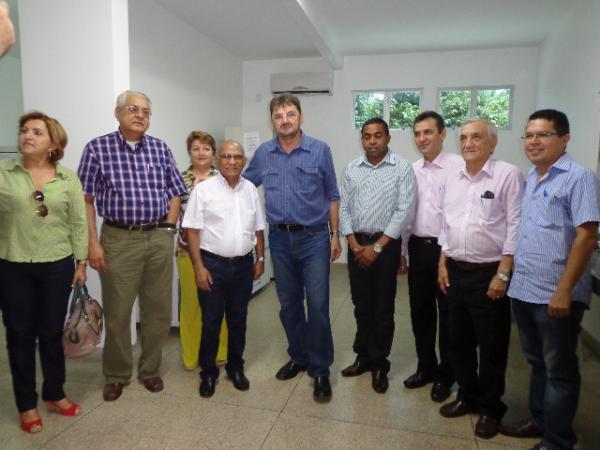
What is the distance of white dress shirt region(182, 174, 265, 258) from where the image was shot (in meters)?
2.34

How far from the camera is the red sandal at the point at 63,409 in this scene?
2.27 meters

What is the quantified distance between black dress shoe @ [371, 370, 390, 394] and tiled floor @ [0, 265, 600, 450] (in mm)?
36

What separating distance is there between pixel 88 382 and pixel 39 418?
49 centimetres

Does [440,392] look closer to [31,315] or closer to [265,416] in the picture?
[265,416]

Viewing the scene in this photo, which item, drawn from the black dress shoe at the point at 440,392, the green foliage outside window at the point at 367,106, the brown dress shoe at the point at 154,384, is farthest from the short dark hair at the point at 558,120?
the green foliage outside window at the point at 367,106

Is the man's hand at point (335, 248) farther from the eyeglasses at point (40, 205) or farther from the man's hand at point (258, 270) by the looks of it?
the eyeglasses at point (40, 205)

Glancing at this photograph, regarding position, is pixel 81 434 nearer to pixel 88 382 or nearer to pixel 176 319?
pixel 88 382

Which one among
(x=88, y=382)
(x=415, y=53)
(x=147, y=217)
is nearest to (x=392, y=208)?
(x=147, y=217)

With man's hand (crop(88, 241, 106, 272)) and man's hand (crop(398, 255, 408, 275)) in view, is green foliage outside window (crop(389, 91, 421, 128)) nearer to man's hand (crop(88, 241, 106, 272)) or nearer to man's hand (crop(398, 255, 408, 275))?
man's hand (crop(398, 255, 408, 275))

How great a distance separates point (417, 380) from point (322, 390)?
599mm

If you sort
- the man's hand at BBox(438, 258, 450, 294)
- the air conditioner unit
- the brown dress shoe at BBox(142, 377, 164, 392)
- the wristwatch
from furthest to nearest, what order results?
the air conditioner unit
the brown dress shoe at BBox(142, 377, 164, 392)
the man's hand at BBox(438, 258, 450, 294)
the wristwatch

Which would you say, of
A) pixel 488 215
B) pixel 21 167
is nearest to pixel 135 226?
pixel 21 167

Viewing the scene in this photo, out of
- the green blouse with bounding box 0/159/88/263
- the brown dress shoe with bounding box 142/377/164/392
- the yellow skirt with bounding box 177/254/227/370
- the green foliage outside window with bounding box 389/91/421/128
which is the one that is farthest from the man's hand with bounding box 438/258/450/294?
the green foliage outside window with bounding box 389/91/421/128

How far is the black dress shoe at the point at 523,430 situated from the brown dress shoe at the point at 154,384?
6.08 feet
